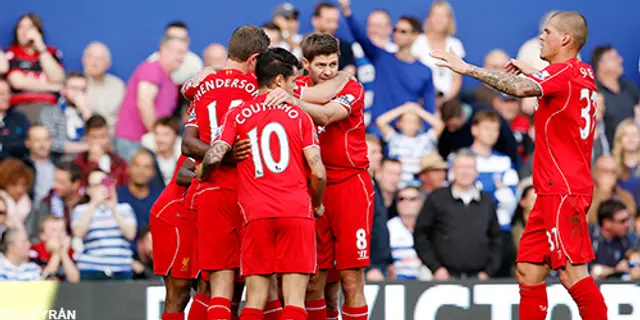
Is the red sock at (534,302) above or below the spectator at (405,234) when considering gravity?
below

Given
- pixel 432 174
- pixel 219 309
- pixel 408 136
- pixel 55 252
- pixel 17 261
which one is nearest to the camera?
pixel 219 309

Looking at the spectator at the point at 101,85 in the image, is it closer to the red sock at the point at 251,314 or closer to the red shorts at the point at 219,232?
the red shorts at the point at 219,232

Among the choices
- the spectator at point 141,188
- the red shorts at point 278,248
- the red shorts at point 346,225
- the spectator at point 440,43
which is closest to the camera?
the red shorts at point 278,248

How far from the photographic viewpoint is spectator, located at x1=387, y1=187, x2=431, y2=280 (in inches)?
464

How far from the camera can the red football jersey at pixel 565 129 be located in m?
8.23

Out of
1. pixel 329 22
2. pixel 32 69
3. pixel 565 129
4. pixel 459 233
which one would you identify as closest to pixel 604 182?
pixel 459 233

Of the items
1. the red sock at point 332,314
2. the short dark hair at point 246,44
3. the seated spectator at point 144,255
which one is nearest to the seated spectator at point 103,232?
the seated spectator at point 144,255

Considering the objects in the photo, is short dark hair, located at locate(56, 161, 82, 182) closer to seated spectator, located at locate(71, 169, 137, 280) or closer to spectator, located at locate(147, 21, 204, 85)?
seated spectator, located at locate(71, 169, 137, 280)

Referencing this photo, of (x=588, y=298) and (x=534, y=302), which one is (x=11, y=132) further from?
(x=588, y=298)

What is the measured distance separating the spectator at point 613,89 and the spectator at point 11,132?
21.5 ft

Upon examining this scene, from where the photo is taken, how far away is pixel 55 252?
11820mm

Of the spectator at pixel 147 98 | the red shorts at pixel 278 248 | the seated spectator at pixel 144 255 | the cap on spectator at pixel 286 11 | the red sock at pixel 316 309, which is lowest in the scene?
the red sock at pixel 316 309

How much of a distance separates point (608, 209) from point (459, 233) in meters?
1.83

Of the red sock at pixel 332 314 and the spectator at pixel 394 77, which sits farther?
the spectator at pixel 394 77
